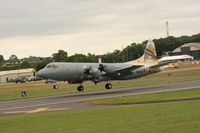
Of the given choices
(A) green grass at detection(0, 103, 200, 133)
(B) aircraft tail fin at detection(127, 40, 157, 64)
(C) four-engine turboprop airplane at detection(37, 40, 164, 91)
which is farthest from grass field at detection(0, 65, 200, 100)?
(A) green grass at detection(0, 103, 200, 133)

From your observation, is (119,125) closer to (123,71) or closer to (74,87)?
(123,71)

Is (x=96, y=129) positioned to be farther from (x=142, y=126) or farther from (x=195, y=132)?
(x=195, y=132)

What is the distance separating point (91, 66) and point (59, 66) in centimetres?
417

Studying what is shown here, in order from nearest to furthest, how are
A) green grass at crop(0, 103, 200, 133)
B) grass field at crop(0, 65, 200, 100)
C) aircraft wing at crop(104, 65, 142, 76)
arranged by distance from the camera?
green grass at crop(0, 103, 200, 133) < aircraft wing at crop(104, 65, 142, 76) < grass field at crop(0, 65, 200, 100)

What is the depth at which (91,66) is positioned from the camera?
60.0 metres

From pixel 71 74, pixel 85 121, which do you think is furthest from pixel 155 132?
pixel 71 74

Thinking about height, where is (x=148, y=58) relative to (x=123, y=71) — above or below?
above

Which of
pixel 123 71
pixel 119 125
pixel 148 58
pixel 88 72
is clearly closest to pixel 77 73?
pixel 88 72

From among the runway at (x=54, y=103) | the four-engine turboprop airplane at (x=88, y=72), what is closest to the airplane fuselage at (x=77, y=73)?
the four-engine turboprop airplane at (x=88, y=72)

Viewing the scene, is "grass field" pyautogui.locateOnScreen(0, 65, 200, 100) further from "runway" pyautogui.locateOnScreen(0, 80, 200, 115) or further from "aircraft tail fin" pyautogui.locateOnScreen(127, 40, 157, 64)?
"runway" pyautogui.locateOnScreen(0, 80, 200, 115)

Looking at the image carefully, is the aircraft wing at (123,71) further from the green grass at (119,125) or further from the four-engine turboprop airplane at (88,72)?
the green grass at (119,125)

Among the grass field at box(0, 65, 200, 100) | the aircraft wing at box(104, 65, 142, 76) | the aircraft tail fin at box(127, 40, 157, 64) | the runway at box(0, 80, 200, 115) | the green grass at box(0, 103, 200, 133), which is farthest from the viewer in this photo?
the aircraft tail fin at box(127, 40, 157, 64)

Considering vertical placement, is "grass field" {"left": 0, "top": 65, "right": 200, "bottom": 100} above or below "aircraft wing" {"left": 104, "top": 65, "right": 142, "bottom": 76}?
below

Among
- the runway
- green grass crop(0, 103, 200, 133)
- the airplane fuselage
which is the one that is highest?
the airplane fuselage
